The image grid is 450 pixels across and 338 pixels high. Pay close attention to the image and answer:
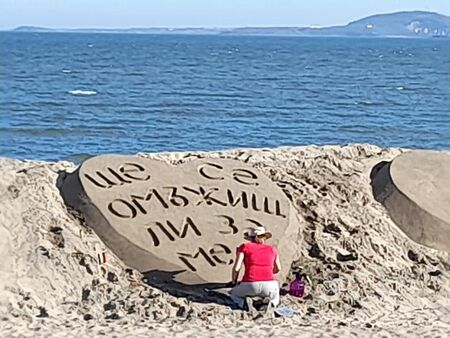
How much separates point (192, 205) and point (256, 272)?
1.52 m

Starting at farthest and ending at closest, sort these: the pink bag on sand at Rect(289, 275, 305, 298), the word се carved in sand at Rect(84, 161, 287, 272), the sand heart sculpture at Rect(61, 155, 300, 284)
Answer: the word се carved in sand at Rect(84, 161, 287, 272), the sand heart sculpture at Rect(61, 155, 300, 284), the pink bag on sand at Rect(289, 275, 305, 298)

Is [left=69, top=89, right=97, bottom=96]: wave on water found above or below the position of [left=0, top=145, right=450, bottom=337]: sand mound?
below

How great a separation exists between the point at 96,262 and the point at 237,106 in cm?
2441

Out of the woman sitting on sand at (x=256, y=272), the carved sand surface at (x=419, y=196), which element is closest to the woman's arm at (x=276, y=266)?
the woman sitting on sand at (x=256, y=272)

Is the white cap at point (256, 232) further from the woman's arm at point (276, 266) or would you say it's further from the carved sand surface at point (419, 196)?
the carved sand surface at point (419, 196)

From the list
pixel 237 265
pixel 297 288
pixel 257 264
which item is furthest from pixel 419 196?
pixel 237 265

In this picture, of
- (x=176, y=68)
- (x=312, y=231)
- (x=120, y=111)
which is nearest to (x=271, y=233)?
(x=312, y=231)

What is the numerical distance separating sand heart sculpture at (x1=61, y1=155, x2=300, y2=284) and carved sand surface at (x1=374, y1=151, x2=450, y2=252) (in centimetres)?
148

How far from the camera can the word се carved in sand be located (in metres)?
10.2

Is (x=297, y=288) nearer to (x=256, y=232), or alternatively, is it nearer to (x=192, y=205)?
(x=256, y=232)

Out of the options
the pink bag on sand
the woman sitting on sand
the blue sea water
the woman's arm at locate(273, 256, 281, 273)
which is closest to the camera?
the woman sitting on sand

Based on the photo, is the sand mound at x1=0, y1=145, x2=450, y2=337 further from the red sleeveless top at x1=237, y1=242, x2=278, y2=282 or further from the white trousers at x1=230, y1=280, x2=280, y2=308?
the red sleeveless top at x1=237, y1=242, x2=278, y2=282

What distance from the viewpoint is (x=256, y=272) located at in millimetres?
9453

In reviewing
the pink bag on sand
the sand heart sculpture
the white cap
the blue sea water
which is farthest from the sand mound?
the blue sea water
